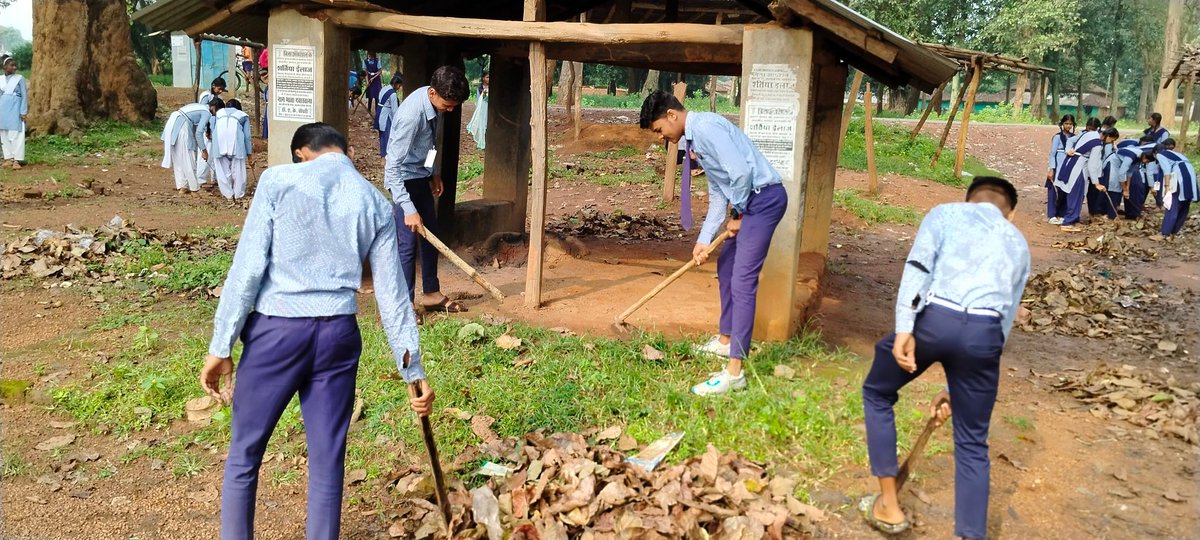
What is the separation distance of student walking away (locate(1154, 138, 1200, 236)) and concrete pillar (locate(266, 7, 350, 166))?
40.3 feet

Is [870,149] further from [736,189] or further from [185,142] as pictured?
[185,142]

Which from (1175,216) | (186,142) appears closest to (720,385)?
(186,142)

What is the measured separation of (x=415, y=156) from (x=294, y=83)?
4.31 ft

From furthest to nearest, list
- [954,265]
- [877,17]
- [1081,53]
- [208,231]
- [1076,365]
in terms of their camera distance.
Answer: [1081,53]
[877,17]
[208,231]
[1076,365]
[954,265]

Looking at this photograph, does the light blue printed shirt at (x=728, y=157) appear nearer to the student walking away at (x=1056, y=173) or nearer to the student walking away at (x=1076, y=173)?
the student walking away at (x=1076, y=173)

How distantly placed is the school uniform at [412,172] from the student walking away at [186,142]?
Answer: 7.78 m

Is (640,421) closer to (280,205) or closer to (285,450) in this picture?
(285,450)

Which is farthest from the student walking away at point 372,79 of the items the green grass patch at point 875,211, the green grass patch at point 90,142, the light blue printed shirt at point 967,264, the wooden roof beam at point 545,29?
the light blue printed shirt at point 967,264

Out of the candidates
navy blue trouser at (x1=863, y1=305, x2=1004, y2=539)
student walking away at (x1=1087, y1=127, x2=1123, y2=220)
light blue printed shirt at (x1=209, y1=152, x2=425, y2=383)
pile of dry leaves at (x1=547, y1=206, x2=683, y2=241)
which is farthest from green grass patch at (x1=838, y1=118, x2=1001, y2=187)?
light blue printed shirt at (x1=209, y1=152, x2=425, y2=383)

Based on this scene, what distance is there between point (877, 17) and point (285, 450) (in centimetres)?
2799

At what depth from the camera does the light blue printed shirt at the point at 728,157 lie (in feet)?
17.6

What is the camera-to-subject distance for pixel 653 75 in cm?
2433

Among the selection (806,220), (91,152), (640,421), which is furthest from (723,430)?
(91,152)

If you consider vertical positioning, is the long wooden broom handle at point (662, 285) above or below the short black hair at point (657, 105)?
below
